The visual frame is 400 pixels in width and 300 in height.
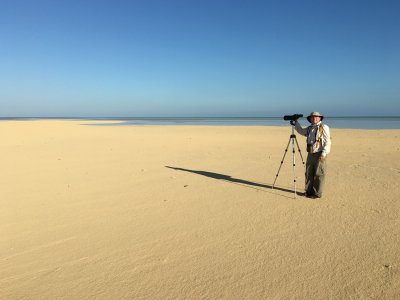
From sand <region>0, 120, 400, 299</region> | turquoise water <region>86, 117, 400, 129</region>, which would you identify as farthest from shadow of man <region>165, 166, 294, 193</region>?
turquoise water <region>86, 117, 400, 129</region>

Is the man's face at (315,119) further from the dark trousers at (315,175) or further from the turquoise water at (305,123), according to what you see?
the turquoise water at (305,123)

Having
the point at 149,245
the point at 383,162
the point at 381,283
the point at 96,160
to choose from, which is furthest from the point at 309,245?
the point at 96,160

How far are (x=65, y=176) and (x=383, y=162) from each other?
11063 millimetres

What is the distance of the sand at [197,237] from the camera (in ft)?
11.7

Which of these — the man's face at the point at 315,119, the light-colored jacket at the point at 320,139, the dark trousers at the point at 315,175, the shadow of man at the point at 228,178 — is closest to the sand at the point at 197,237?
the shadow of man at the point at 228,178

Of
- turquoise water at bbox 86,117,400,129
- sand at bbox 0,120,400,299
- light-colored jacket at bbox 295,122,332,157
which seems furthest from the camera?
turquoise water at bbox 86,117,400,129

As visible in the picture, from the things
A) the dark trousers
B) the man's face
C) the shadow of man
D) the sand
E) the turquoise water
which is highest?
the man's face

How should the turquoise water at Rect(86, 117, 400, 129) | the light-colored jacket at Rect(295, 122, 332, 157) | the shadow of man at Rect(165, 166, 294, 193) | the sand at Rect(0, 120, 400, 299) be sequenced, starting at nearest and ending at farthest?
the sand at Rect(0, 120, 400, 299) < the light-colored jacket at Rect(295, 122, 332, 157) < the shadow of man at Rect(165, 166, 294, 193) < the turquoise water at Rect(86, 117, 400, 129)

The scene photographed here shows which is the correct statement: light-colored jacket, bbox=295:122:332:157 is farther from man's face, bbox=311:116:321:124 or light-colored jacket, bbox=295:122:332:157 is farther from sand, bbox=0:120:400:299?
sand, bbox=0:120:400:299

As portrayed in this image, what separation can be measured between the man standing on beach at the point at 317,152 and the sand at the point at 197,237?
0.35 m

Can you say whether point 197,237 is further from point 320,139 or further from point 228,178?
point 228,178

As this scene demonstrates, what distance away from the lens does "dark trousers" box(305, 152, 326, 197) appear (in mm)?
6844

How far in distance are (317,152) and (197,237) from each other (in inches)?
143

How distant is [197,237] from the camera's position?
4.88m
